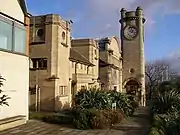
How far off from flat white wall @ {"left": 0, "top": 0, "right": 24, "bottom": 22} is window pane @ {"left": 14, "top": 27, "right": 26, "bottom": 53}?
27.7 inches

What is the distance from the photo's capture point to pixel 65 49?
26.8 meters

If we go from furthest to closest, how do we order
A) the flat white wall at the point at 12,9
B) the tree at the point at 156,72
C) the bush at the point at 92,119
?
1. the tree at the point at 156,72
2. the bush at the point at 92,119
3. the flat white wall at the point at 12,9

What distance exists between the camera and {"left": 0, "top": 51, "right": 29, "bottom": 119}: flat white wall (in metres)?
14.0

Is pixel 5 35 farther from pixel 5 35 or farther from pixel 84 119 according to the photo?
pixel 84 119

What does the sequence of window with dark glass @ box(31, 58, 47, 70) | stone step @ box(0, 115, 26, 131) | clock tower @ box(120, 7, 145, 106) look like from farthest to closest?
clock tower @ box(120, 7, 145, 106), window with dark glass @ box(31, 58, 47, 70), stone step @ box(0, 115, 26, 131)

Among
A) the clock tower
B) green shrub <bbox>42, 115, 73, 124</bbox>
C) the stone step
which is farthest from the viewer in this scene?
the clock tower

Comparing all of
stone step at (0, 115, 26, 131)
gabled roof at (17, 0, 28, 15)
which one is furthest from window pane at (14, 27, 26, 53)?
stone step at (0, 115, 26, 131)

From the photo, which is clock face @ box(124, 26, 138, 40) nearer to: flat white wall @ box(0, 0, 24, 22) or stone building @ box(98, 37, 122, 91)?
stone building @ box(98, 37, 122, 91)

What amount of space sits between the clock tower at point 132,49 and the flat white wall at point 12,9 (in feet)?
119

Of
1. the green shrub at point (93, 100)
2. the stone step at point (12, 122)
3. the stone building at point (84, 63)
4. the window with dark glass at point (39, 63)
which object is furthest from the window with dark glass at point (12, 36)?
the stone building at point (84, 63)

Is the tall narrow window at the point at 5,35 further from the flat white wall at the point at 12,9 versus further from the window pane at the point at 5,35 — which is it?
the flat white wall at the point at 12,9

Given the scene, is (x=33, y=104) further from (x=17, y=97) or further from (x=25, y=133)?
(x=25, y=133)

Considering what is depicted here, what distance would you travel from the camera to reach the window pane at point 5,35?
547 inches

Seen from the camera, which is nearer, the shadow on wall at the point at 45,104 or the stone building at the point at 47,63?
the shadow on wall at the point at 45,104
